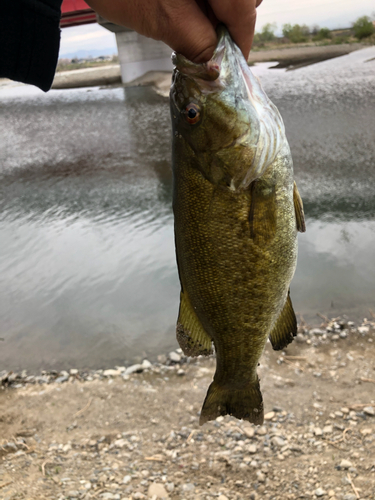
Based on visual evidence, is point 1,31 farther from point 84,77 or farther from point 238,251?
point 84,77

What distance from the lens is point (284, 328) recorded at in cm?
168

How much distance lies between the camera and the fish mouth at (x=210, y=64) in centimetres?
126

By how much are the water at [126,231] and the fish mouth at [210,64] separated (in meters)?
4.08

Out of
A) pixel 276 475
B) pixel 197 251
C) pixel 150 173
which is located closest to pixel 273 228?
pixel 197 251

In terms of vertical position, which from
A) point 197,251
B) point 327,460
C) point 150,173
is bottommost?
point 327,460

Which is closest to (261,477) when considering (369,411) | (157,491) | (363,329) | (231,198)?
(157,491)

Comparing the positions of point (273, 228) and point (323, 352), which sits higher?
point (273, 228)

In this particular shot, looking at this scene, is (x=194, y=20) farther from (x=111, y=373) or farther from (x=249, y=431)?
(x=111, y=373)

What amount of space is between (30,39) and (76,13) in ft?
66.7

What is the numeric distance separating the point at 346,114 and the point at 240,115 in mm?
13732

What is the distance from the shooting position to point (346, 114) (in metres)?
13.5

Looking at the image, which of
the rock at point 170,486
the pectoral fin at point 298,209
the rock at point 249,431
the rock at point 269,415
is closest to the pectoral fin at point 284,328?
the pectoral fin at point 298,209

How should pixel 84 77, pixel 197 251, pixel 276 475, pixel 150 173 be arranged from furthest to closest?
pixel 84 77
pixel 150 173
pixel 276 475
pixel 197 251

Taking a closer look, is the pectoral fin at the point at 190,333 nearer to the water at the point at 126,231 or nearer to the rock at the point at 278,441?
the rock at the point at 278,441
